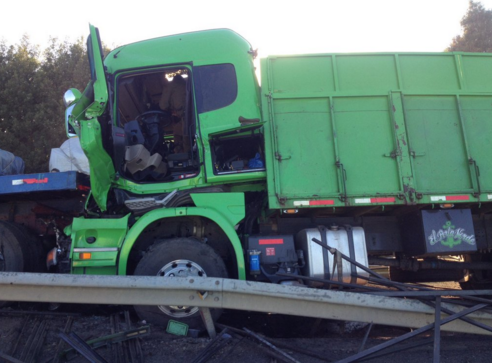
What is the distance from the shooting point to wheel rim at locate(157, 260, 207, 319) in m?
4.06

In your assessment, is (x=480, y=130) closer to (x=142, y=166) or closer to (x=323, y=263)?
(x=323, y=263)

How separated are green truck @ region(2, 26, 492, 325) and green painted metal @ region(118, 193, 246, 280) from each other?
0.01 meters

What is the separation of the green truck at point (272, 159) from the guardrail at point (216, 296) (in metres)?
0.83

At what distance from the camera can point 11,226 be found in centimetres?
463

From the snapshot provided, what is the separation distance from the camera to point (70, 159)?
17.4 ft

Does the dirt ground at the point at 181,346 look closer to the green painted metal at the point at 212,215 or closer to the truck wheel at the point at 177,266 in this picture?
the truck wheel at the point at 177,266

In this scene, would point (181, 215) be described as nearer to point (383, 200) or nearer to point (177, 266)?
point (177, 266)

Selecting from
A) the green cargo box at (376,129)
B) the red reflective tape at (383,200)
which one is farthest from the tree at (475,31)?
the red reflective tape at (383,200)

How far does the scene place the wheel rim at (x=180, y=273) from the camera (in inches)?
160

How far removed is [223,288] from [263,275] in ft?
4.13

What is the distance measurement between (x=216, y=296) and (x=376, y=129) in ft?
9.08

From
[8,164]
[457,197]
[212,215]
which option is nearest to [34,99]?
[8,164]

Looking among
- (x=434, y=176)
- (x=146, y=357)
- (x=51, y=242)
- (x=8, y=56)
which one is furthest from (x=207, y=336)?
(x=8, y=56)

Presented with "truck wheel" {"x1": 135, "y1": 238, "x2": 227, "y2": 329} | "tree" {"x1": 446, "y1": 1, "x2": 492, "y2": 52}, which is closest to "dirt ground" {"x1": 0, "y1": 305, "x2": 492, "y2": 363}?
"truck wheel" {"x1": 135, "y1": 238, "x2": 227, "y2": 329}
